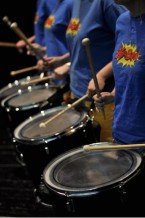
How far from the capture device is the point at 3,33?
5.78 m

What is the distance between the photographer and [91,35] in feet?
8.05

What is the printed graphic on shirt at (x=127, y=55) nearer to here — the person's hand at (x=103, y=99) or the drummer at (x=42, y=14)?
the person's hand at (x=103, y=99)

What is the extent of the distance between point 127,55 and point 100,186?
1.76 ft

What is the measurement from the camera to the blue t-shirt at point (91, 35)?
236cm

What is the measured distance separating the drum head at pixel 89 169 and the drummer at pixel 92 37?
1.61 feet

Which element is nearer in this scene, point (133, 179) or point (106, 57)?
point (133, 179)

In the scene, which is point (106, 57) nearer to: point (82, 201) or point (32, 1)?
point (82, 201)

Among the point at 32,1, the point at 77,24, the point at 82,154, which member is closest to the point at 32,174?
the point at 82,154

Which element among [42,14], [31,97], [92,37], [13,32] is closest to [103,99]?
[92,37]

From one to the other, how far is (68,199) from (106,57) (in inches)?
37.6

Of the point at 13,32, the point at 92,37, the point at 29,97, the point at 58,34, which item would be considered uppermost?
the point at 92,37

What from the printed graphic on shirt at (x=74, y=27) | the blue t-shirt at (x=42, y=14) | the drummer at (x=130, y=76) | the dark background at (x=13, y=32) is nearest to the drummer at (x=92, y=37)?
the printed graphic on shirt at (x=74, y=27)

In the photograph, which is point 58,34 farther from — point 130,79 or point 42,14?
point 130,79

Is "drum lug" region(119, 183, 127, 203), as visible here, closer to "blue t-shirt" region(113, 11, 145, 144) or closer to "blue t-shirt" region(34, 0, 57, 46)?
"blue t-shirt" region(113, 11, 145, 144)
